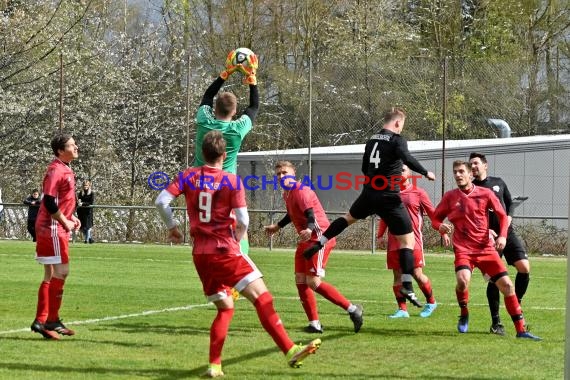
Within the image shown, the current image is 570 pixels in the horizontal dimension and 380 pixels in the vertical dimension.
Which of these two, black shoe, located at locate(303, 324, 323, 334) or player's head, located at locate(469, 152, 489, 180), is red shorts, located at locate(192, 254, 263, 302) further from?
player's head, located at locate(469, 152, 489, 180)

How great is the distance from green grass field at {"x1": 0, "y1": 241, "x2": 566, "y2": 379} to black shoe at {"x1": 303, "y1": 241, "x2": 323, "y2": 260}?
30.5 inches

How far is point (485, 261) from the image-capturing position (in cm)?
1041

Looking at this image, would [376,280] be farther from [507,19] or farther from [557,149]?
[507,19]

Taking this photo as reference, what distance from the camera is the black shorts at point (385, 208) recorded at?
1079 cm

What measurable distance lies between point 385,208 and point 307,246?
2.96ft

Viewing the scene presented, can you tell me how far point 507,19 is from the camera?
42.8 metres

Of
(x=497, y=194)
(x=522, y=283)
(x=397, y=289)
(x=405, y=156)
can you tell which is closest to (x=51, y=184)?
(x=405, y=156)

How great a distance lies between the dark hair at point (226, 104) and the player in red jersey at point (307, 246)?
2.51ft

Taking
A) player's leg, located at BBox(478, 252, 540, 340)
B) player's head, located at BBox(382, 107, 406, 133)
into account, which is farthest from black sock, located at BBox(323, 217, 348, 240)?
player's leg, located at BBox(478, 252, 540, 340)

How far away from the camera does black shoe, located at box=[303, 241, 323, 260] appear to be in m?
10.3

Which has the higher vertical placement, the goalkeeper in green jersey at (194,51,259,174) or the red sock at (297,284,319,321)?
the goalkeeper in green jersey at (194,51,259,174)

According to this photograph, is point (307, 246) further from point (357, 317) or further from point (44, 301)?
point (44, 301)

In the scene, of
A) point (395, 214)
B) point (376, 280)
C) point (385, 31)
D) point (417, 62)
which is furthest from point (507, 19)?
point (395, 214)

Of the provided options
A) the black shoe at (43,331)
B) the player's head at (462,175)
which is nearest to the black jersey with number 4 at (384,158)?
the player's head at (462,175)
